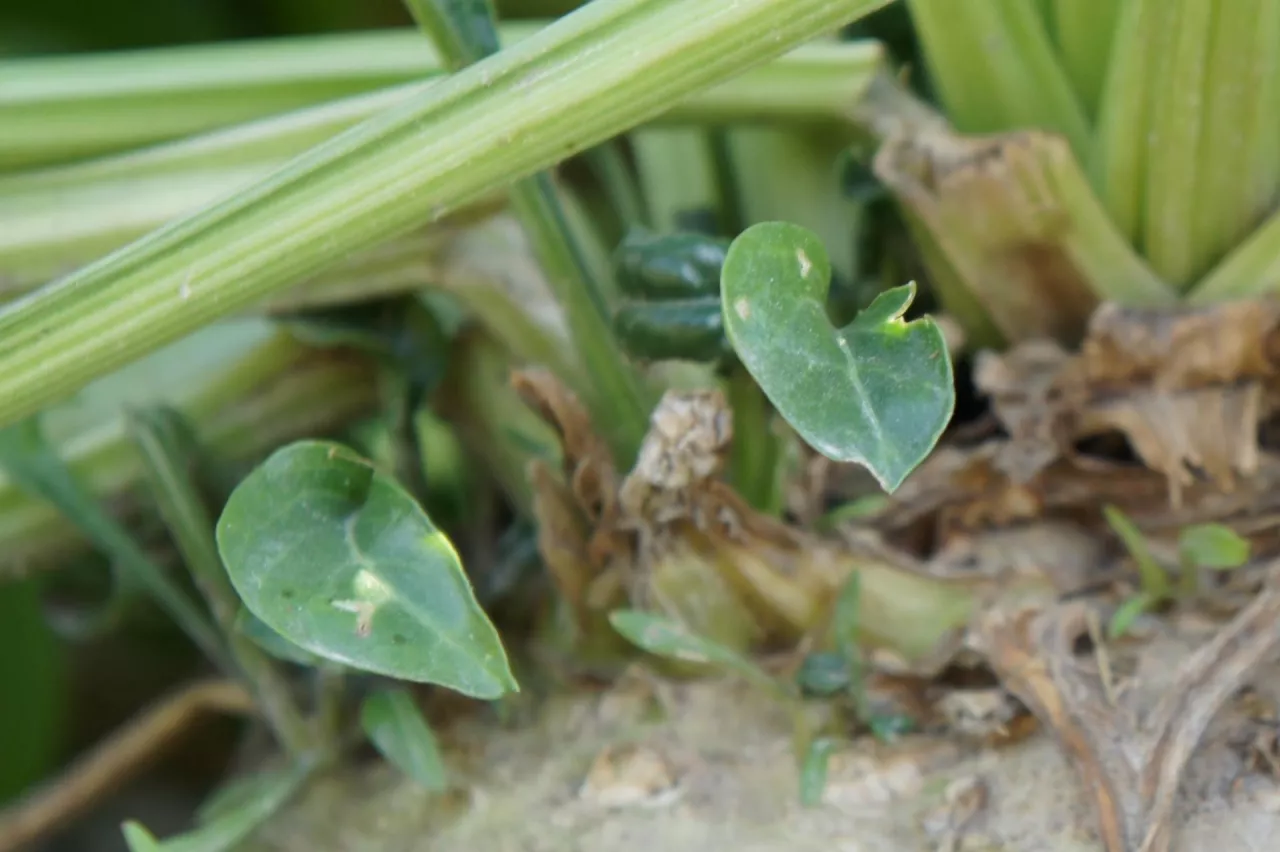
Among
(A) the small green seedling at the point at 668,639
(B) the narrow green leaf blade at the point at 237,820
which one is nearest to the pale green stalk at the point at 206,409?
(B) the narrow green leaf blade at the point at 237,820

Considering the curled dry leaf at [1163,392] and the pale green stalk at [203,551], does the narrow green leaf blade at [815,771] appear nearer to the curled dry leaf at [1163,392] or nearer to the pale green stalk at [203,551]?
the curled dry leaf at [1163,392]

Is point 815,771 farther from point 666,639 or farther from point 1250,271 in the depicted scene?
point 1250,271

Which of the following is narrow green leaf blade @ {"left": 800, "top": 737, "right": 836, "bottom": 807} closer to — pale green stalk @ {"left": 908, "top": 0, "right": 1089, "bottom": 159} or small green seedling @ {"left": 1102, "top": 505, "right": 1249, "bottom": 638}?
small green seedling @ {"left": 1102, "top": 505, "right": 1249, "bottom": 638}

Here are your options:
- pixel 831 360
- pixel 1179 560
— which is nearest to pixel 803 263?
pixel 831 360

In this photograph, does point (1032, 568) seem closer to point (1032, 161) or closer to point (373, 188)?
point (1032, 161)

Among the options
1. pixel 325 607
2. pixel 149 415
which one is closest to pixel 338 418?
pixel 149 415
